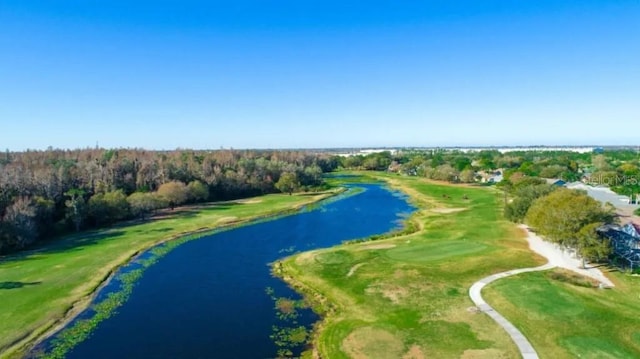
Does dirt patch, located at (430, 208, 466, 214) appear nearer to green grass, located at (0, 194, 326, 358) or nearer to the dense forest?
the dense forest

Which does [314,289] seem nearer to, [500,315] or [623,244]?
[500,315]

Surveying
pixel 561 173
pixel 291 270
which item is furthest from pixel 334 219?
pixel 561 173

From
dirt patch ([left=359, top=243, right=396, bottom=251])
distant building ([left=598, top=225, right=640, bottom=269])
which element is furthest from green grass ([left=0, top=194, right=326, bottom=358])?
A: distant building ([left=598, top=225, right=640, bottom=269])

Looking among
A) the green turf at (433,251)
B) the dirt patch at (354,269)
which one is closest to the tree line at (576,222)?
the green turf at (433,251)

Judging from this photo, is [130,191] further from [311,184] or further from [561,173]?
[561,173]

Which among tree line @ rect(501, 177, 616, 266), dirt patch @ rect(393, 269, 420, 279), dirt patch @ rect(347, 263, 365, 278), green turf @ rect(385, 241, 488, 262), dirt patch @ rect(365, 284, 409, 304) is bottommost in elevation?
dirt patch @ rect(365, 284, 409, 304)

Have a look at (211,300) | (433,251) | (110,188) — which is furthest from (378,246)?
(110,188)

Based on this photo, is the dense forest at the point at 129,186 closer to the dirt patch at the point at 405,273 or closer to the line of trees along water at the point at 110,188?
the line of trees along water at the point at 110,188

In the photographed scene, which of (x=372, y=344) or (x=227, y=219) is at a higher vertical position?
(x=227, y=219)
